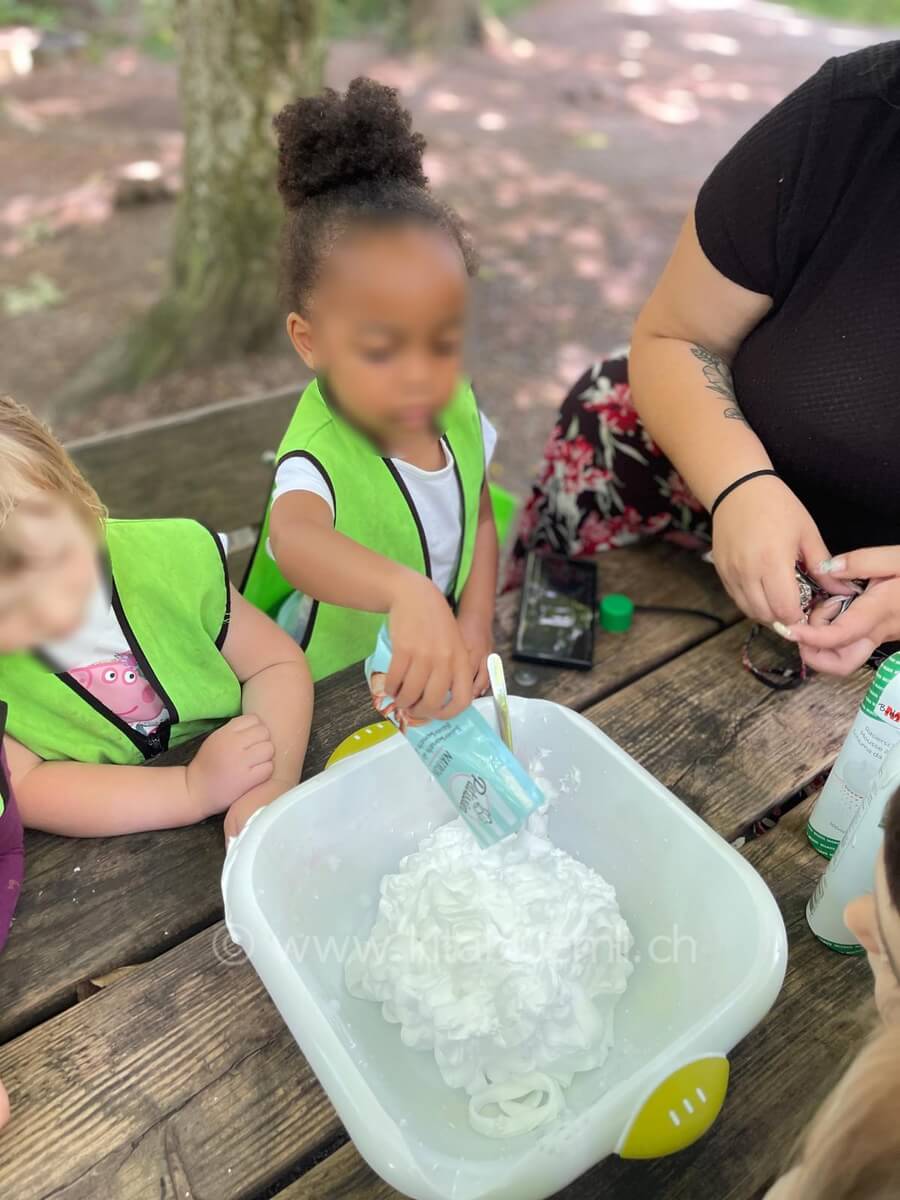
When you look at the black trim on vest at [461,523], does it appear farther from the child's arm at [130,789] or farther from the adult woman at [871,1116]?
the adult woman at [871,1116]

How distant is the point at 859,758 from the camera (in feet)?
2.71

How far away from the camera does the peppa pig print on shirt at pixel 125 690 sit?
37.0 inches

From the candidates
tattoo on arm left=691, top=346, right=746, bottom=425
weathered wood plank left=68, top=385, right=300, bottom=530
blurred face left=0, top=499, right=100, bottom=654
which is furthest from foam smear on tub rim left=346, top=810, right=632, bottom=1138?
weathered wood plank left=68, top=385, right=300, bottom=530

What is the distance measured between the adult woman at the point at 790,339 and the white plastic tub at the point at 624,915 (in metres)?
0.32

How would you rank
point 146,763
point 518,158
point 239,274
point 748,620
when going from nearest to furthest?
point 146,763, point 748,620, point 239,274, point 518,158

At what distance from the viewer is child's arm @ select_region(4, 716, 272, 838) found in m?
0.89

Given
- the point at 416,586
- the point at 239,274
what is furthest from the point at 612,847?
the point at 239,274

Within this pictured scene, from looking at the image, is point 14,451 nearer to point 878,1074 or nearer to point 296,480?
point 296,480

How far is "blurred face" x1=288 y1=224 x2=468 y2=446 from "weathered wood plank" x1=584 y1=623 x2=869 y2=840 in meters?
0.57

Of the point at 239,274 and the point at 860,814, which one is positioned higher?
the point at 860,814

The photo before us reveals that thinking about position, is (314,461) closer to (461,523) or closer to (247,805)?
(461,523)

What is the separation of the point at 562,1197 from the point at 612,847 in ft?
0.98

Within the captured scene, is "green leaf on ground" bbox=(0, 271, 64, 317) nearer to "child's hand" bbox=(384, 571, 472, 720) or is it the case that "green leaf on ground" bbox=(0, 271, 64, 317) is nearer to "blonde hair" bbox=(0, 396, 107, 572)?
"blonde hair" bbox=(0, 396, 107, 572)

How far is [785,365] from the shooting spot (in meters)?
1.08
